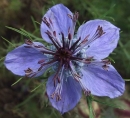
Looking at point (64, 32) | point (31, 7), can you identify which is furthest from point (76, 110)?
point (31, 7)

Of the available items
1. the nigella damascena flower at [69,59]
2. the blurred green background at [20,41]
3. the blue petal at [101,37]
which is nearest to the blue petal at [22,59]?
the nigella damascena flower at [69,59]

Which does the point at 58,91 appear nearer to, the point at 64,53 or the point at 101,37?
the point at 64,53

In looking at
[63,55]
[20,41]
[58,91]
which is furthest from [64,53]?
[20,41]

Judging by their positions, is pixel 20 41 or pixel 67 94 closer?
pixel 67 94

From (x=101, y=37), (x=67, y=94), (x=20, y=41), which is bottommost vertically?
(x=20, y=41)

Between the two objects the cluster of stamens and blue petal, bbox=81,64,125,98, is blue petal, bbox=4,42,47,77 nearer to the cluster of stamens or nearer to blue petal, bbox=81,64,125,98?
the cluster of stamens

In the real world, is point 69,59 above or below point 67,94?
above
